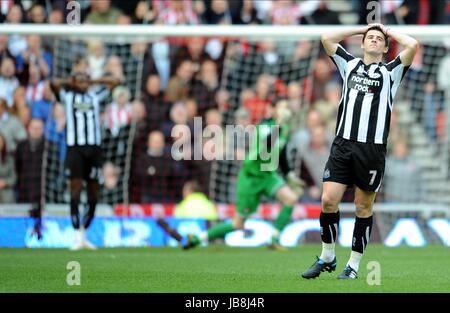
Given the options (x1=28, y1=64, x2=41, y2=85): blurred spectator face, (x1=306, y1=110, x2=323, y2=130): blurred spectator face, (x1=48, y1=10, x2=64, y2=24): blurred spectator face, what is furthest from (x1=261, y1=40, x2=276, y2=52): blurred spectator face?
(x1=28, y1=64, x2=41, y2=85): blurred spectator face

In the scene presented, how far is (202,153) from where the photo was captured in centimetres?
1823

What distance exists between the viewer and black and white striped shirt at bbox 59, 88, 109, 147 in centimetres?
1581

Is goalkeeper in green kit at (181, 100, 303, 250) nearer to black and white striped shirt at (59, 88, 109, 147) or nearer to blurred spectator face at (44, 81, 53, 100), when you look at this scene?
black and white striped shirt at (59, 88, 109, 147)

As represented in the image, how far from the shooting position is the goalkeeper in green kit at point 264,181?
15.8 metres

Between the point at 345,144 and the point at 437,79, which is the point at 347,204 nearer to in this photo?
the point at 437,79

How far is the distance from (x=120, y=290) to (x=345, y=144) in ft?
8.30

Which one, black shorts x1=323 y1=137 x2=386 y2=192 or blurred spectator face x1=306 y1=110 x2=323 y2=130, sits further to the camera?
blurred spectator face x1=306 y1=110 x2=323 y2=130

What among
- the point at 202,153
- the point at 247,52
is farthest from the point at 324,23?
the point at 202,153

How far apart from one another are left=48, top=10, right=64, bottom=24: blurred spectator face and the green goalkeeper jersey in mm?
4519

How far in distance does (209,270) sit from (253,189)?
13.7 feet

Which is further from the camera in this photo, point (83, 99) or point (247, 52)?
point (247, 52)

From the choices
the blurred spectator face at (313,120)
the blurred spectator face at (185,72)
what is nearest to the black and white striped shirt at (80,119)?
the blurred spectator face at (185,72)

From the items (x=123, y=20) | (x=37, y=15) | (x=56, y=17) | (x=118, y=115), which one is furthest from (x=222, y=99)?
(x=37, y=15)

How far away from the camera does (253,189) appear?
623 inches
